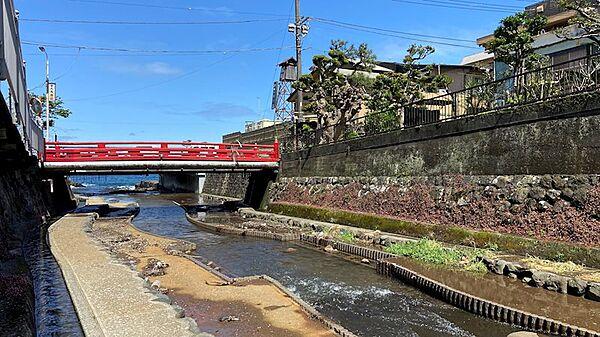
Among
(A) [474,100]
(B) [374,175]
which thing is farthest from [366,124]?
(A) [474,100]

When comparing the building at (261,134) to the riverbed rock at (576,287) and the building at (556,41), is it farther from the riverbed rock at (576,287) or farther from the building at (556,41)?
the riverbed rock at (576,287)

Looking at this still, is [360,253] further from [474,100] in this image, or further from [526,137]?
[474,100]

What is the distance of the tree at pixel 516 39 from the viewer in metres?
20.4

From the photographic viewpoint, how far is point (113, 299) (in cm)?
819

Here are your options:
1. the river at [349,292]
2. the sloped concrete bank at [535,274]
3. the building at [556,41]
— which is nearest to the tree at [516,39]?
the building at [556,41]

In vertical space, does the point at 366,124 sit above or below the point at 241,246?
above

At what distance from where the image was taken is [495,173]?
1498 cm

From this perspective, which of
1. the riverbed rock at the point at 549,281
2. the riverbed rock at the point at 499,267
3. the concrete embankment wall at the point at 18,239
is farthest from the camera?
the riverbed rock at the point at 499,267

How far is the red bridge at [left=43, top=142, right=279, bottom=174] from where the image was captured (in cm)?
2616

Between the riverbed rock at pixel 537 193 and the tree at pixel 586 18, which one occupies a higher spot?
the tree at pixel 586 18

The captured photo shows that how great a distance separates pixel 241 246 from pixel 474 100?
39.8ft

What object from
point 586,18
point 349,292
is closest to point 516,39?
point 586,18

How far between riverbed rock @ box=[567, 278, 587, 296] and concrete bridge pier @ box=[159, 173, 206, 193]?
48.6 meters

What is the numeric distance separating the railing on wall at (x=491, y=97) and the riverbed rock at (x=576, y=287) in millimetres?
5831
